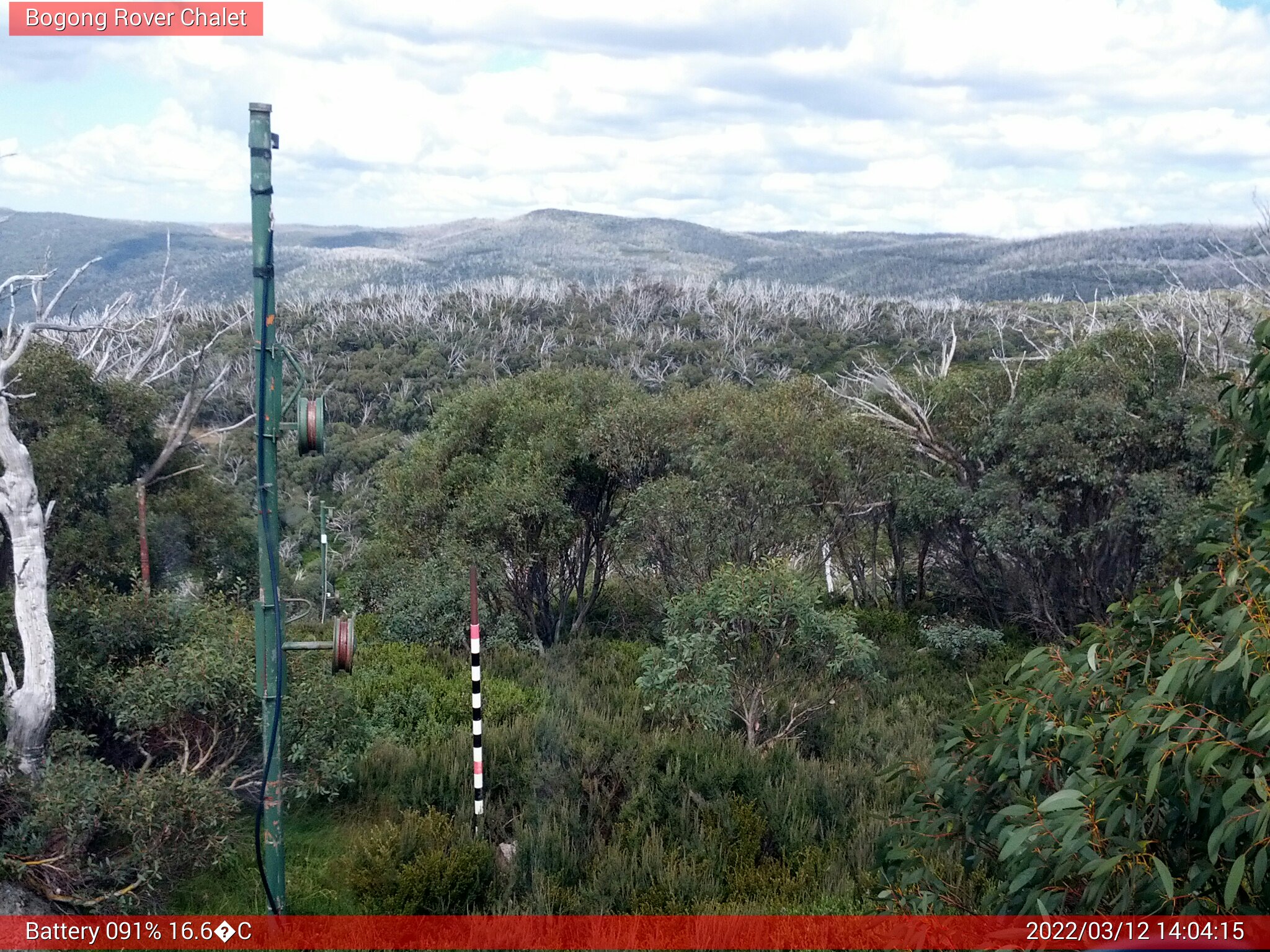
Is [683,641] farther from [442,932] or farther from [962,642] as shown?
[962,642]

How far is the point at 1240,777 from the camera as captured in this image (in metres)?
2.48

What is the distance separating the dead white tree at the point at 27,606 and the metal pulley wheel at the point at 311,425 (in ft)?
9.40

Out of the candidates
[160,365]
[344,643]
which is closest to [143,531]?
[160,365]

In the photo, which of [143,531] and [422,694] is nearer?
[143,531]

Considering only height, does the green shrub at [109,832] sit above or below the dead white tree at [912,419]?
below

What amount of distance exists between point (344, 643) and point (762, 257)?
87008mm

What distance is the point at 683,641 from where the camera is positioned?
980 cm

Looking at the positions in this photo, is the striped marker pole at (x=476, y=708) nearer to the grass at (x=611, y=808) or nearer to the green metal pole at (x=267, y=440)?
the grass at (x=611, y=808)

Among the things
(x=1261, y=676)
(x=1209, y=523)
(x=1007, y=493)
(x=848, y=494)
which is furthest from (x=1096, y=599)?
(x=1261, y=676)

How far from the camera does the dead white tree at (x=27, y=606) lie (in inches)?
258

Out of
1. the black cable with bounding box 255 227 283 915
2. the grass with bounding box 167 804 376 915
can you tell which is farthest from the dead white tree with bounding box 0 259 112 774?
the black cable with bounding box 255 227 283 915

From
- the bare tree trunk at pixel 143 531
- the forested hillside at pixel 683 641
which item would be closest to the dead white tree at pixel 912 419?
the forested hillside at pixel 683 641

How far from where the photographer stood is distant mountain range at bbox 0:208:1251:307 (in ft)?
174

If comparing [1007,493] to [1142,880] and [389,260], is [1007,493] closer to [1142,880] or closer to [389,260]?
[1142,880]
